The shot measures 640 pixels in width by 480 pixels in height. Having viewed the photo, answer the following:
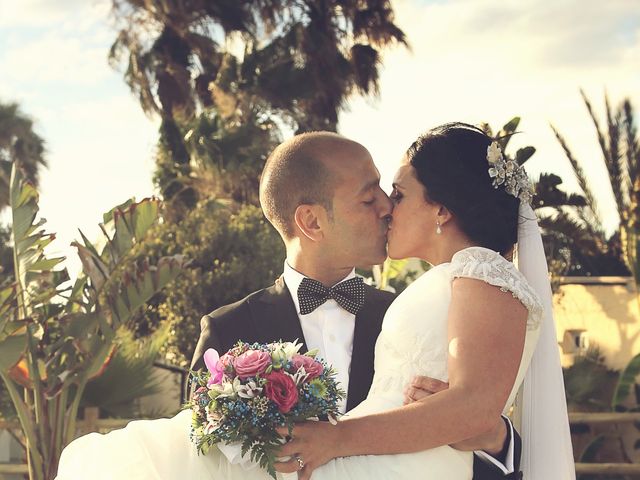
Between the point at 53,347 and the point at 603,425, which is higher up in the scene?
the point at 53,347

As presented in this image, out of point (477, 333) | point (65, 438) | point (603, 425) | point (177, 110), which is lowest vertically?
point (603, 425)

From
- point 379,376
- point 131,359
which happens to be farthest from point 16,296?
point 379,376

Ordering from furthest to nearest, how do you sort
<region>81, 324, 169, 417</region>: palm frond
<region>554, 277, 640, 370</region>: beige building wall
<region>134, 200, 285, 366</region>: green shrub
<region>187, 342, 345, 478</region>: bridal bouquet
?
<region>554, 277, 640, 370</region>: beige building wall < <region>134, 200, 285, 366</region>: green shrub < <region>81, 324, 169, 417</region>: palm frond < <region>187, 342, 345, 478</region>: bridal bouquet

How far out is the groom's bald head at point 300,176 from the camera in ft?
14.4

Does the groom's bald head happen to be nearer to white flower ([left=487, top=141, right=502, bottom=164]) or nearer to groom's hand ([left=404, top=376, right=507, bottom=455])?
white flower ([left=487, top=141, right=502, bottom=164])

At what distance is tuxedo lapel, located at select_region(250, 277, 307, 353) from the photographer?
4434mm

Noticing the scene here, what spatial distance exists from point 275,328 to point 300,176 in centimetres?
66

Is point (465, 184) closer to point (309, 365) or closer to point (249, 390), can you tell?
point (309, 365)

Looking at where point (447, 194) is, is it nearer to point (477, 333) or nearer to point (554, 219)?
point (477, 333)

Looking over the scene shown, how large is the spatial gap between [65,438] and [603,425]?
34.5 feet

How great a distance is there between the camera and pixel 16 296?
8.72m

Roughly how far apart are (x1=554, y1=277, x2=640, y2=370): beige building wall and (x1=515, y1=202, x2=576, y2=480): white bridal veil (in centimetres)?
1473

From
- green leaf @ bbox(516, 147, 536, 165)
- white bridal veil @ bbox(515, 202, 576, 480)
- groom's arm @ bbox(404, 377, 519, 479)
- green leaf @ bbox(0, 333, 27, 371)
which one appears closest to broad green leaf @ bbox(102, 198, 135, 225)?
green leaf @ bbox(0, 333, 27, 371)

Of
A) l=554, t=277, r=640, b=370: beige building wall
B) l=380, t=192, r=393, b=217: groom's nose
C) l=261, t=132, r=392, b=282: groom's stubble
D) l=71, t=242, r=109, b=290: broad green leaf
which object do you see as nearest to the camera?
l=380, t=192, r=393, b=217: groom's nose
